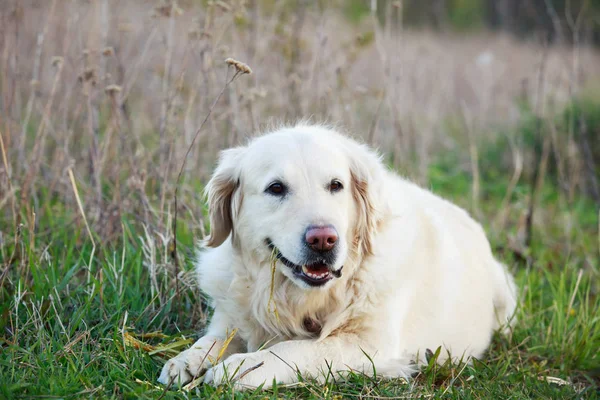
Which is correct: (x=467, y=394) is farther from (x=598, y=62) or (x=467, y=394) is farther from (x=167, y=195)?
(x=598, y=62)

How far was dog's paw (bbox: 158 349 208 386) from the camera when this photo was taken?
261 centimetres

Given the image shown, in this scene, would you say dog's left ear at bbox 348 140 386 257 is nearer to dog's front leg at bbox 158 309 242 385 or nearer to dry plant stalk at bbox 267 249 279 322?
dry plant stalk at bbox 267 249 279 322

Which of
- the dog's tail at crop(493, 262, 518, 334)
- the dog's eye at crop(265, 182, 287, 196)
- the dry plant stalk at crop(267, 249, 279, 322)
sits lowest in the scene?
the dog's tail at crop(493, 262, 518, 334)

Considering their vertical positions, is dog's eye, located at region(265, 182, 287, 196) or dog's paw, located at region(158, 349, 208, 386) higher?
dog's eye, located at region(265, 182, 287, 196)

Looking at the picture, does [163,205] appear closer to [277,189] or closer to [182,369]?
[277,189]

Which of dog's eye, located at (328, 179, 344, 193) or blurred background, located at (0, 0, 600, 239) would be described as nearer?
dog's eye, located at (328, 179, 344, 193)

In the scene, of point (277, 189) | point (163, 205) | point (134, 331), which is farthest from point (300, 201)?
point (163, 205)

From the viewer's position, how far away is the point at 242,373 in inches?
100

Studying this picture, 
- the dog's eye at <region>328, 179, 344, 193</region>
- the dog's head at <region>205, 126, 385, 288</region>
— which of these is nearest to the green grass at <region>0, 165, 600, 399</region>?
the dog's head at <region>205, 126, 385, 288</region>

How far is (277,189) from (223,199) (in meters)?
0.41

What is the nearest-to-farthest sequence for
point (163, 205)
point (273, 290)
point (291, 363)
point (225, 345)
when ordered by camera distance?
point (291, 363) → point (225, 345) → point (273, 290) → point (163, 205)

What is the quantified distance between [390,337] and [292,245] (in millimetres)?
682

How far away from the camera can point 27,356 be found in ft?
8.71

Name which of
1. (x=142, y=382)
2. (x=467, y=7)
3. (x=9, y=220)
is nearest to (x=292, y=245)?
(x=142, y=382)
